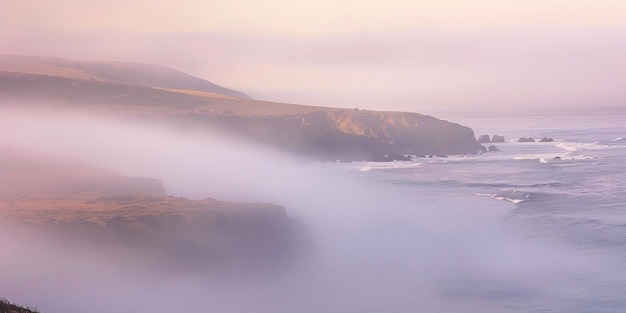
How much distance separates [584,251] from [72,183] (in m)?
23.8

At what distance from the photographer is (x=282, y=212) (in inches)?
1382

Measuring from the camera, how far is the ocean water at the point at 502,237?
27.8m

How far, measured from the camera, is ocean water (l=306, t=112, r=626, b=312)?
27.8 meters

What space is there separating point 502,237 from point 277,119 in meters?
48.7

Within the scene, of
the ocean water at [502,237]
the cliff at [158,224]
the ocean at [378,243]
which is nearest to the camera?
the ocean at [378,243]

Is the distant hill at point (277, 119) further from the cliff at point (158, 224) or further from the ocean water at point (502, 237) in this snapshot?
the cliff at point (158, 224)

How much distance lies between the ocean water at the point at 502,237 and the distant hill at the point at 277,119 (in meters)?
11.5

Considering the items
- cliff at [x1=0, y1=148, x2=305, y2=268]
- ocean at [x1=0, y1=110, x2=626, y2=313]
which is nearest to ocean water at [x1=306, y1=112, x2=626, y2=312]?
ocean at [x1=0, y1=110, x2=626, y2=313]

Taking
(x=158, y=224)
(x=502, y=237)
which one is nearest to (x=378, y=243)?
(x=502, y=237)

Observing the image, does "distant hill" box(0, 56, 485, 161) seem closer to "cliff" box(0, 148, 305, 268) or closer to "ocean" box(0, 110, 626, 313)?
"ocean" box(0, 110, 626, 313)

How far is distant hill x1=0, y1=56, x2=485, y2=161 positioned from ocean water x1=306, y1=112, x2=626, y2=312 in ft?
37.7

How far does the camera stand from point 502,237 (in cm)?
3750

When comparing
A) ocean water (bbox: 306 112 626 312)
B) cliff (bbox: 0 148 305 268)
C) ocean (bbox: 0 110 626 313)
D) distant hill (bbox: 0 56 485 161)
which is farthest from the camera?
distant hill (bbox: 0 56 485 161)

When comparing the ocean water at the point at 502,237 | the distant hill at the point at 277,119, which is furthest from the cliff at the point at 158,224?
the distant hill at the point at 277,119
